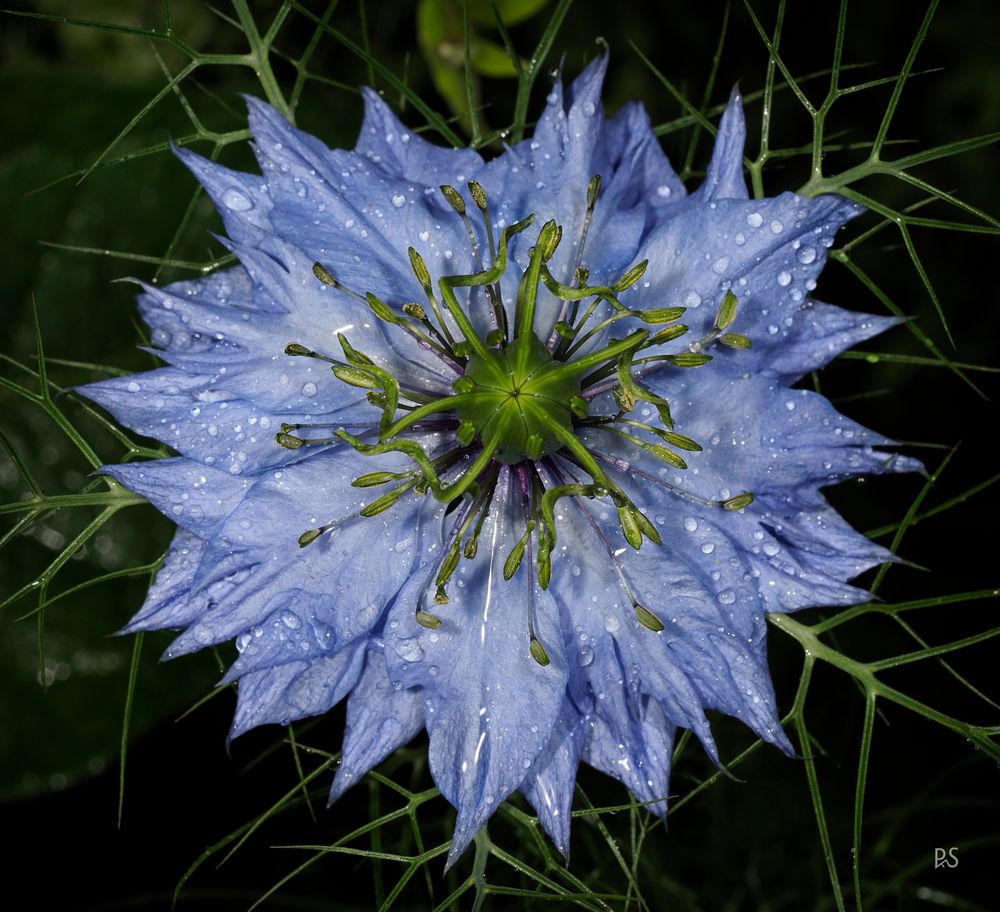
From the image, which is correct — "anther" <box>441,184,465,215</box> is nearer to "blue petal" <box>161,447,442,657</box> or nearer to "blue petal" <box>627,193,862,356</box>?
"blue petal" <box>627,193,862,356</box>

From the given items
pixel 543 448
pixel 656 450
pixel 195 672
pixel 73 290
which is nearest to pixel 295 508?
pixel 543 448

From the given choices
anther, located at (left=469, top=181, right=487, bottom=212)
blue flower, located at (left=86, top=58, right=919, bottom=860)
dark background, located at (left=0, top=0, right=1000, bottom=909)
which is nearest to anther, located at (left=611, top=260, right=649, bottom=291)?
blue flower, located at (left=86, top=58, right=919, bottom=860)

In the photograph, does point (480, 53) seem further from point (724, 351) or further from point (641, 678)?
point (641, 678)

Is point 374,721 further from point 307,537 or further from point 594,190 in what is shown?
point 594,190

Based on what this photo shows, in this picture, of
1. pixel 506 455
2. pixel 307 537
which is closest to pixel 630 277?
pixel 506 455

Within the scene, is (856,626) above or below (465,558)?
below

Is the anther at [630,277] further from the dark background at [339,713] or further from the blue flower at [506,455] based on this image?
the dark background at [339,713]

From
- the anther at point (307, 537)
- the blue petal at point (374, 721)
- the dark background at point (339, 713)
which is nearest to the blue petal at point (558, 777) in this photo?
the blue petal at point (374, 721)

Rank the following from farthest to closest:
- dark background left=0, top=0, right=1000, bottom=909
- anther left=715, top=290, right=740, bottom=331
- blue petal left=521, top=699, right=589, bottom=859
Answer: dark background left=0, top=0, right=1000, bottom=909 → blue petal left=521, top=699, right=589, bottom=859 → anther left=715, top=290, right=740, bottom=331
